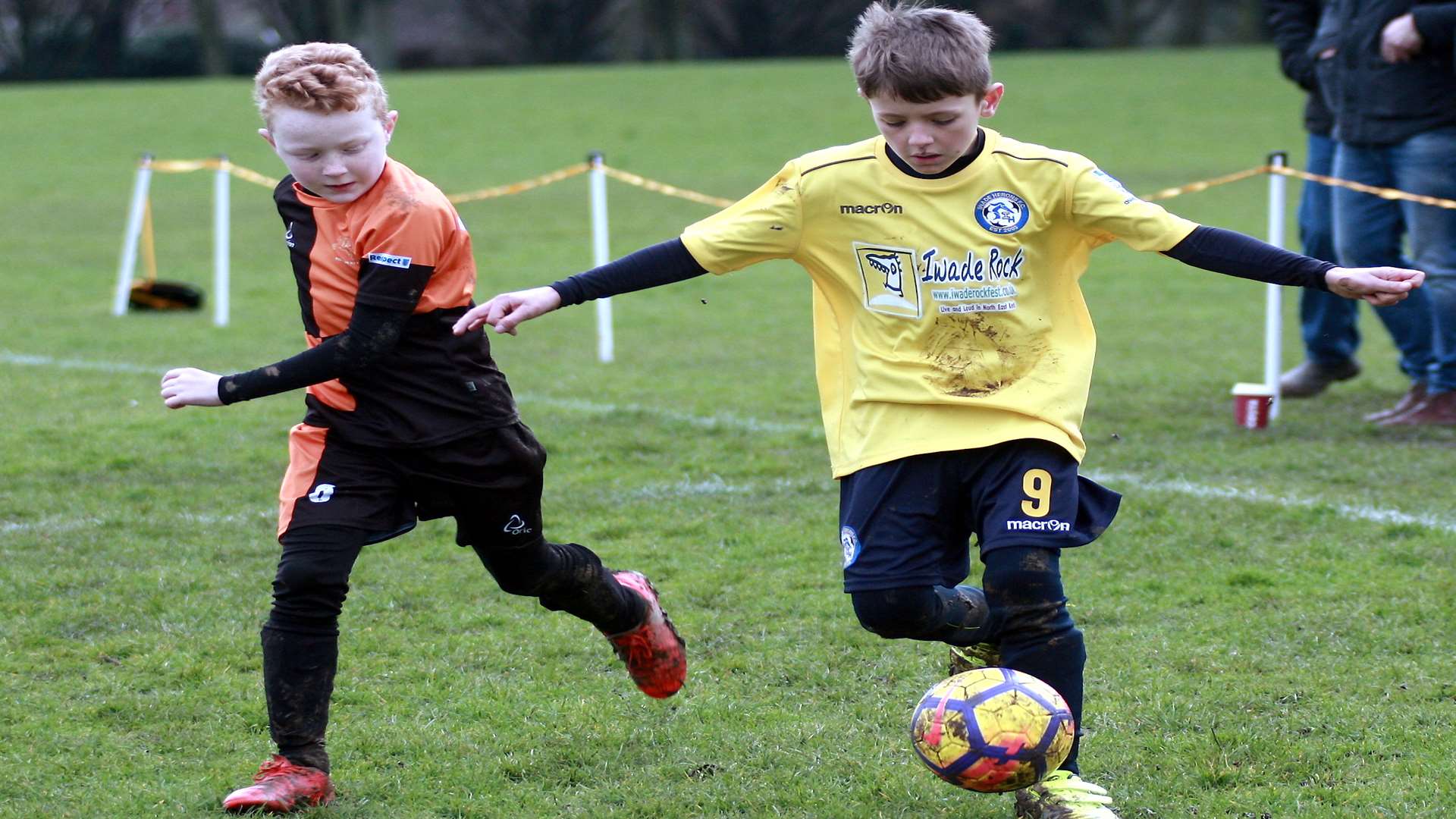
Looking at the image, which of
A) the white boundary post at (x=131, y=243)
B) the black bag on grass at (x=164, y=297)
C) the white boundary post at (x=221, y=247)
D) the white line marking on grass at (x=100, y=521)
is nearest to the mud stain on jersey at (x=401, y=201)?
the white line marking on grass at (x=100, y=521)

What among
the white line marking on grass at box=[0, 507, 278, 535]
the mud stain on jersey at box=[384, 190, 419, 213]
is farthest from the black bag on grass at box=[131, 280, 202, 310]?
the mud stain on jersey at box=[384, 190, 419, 213]

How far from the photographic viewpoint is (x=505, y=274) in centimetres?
1484

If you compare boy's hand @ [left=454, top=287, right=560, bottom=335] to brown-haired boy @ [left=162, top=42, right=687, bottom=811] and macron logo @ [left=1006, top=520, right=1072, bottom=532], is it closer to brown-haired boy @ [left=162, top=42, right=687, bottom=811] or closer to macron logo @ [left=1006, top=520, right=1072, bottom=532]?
brown-haired boy @ [left=162, top=42, right=687, bottom=811]

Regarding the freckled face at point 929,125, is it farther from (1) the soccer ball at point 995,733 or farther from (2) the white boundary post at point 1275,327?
(2) the white boundary post at point 1275,327

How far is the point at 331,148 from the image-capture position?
12.0 ft

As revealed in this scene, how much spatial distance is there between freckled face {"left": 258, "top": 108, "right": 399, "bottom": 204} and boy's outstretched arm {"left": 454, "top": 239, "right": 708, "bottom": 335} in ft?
1.30

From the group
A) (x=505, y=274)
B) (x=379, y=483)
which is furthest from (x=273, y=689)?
Answer: (x=505, y=274)

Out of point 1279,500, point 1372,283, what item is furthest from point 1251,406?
point 1372,283

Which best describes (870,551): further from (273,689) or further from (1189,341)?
(1189,341)

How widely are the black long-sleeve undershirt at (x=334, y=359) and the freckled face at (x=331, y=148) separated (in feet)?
0.95

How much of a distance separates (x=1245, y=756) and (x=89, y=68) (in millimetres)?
48600

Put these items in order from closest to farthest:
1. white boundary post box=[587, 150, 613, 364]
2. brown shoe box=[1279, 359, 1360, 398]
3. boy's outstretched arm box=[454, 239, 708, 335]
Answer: boy's outstretched arm box=[454, 239, 708, 335] < brown shoe box=[1279, 359, 1360, 398] < white boundary post box=[587, 150, 613, 364]

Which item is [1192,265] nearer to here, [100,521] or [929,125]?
[929,125]

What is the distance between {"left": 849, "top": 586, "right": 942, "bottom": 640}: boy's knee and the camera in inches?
145
